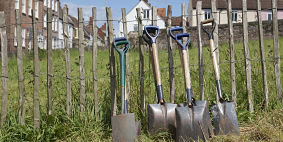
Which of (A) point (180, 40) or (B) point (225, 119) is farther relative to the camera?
(A) point (180, 40)

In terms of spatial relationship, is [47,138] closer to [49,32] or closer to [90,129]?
[90,129]

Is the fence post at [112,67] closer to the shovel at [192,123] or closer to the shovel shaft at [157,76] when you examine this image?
the shovel shaft at [157,76]

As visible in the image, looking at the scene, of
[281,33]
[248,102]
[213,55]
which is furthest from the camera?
[281,33]

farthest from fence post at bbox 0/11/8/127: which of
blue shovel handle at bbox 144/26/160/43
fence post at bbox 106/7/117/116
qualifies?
blue shovel handle at bbox 144/26/160/43

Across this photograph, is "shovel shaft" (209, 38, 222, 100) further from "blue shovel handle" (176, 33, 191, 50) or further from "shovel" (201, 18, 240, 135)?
"blue shovel handle" (176, 33, 191, 50)

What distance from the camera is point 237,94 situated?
15.1 feet

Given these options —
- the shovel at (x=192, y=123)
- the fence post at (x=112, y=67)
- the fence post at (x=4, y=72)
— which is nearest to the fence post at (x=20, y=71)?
the fence post at (x=4, y=72)

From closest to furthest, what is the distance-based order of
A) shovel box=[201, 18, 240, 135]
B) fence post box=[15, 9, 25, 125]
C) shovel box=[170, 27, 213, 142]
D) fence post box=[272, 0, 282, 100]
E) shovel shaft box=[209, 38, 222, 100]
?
shovel box=[170, 27, 213, 142]
shovel box=[201, 18, 240, 135]
fence post box=[15, 9, 25, 125]
shovel shaft box=[209, 38, 222, 100]
fence post box=[272, 0, 282, 100]

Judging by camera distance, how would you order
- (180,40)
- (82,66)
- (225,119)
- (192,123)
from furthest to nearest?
(82,66) < (180,40) < (225,119) < (192,123)

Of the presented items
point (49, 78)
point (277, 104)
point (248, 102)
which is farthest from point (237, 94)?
point (49, 78)

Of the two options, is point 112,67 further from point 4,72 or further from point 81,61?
point 4,72

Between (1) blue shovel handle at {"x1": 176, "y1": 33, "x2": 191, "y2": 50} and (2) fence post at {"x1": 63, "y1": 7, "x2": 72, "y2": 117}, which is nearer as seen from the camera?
(1) blue shovel handle at {"x1": 176, "y1": 33, "x2": 191, "y2": 50}

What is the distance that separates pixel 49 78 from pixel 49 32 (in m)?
0.60

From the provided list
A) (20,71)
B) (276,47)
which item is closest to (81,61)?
(20,71)
